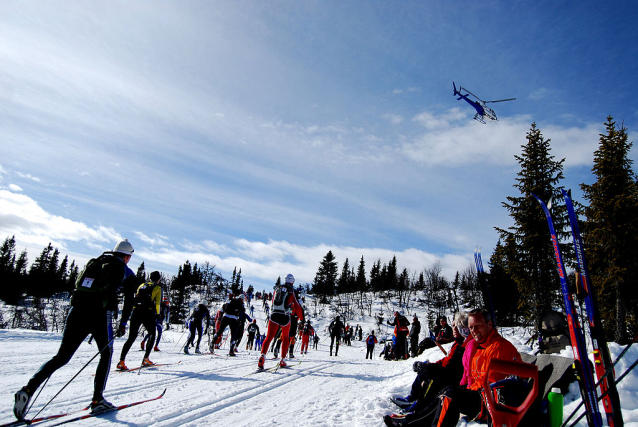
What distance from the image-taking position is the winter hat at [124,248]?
4249mm

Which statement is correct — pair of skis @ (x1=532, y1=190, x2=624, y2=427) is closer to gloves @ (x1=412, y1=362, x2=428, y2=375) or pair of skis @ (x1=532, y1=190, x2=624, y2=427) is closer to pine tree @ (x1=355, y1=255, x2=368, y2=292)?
gloves @ (x1=412, y1=362, x2=428, y2=375)

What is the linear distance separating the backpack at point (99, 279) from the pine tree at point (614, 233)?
20.1 metres

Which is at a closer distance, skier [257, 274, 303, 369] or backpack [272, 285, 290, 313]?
skier [257, 274, 303, 369]

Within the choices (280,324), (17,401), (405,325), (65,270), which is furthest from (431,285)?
(65,270)

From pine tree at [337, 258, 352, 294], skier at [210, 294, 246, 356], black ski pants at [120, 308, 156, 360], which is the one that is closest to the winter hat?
black ski pants at [120, 308, 156, 360]

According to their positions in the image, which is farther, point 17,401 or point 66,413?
point 66,413

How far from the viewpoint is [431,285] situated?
3255 inches

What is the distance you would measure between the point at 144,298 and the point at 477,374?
6.72 metres

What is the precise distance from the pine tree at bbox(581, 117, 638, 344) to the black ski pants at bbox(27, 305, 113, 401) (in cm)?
2003

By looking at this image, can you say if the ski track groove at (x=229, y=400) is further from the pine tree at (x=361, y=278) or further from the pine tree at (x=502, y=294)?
the pine tree at (x=361, y=278)

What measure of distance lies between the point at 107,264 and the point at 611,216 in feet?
71.8

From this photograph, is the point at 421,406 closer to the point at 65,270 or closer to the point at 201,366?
the point at 201,366

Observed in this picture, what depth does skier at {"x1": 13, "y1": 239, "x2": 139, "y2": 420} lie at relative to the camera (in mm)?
3562

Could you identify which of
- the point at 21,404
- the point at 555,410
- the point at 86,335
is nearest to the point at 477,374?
the point at 555,410
